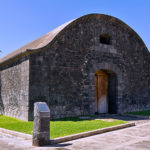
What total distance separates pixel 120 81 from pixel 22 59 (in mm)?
5528

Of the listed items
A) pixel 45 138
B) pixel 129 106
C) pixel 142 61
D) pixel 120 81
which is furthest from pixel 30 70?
pixel 142 61

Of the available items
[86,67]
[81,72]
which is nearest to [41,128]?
[81,72]

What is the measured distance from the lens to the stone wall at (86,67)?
948 centimetres

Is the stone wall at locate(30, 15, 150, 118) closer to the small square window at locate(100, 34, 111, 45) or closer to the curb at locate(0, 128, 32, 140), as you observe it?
the small square window at locate(100, 34, 111, 45)

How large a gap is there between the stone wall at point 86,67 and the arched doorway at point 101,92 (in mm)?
486

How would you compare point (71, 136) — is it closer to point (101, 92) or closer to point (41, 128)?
point (41, 128)

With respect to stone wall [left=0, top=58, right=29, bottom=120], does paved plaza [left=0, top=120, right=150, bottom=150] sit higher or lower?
lower

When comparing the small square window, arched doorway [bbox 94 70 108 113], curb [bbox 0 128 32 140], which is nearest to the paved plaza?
curb [bbox 0 128 32 140]

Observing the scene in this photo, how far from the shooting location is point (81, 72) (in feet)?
34.6

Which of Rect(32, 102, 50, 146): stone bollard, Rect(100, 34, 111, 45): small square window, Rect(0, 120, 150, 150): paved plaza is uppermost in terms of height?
Rect(100, 34, 111, 45): small square window

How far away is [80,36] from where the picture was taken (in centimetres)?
1078

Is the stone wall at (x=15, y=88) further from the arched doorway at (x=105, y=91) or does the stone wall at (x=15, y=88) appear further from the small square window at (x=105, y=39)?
the small square window at (x=105, y=39)

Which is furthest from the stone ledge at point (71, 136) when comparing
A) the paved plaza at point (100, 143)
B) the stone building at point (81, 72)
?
the stone building at point (81, 72)

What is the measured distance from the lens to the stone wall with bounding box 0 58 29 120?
30.7 feet
